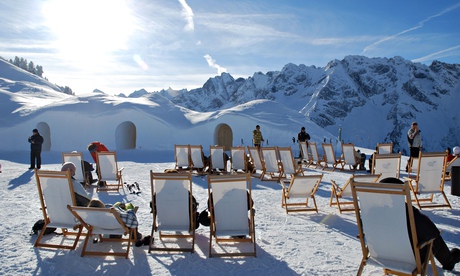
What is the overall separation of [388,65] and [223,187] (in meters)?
187

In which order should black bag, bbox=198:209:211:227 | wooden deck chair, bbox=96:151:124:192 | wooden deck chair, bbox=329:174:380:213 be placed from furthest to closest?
wooden deck chair, bbox=96:151:124:192
wooden deck chair, bbox=329:174:380:213
black bag, bbox=198:209:211:227

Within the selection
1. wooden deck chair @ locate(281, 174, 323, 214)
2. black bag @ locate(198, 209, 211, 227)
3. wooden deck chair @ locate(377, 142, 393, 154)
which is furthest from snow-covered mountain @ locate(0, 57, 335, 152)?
black bag @ locate(198, 209, 211, 227)

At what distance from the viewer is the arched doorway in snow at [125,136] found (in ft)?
68.7

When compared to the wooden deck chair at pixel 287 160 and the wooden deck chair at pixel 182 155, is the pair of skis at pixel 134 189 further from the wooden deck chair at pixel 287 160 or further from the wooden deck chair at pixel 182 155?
the wooden deck chair at pixel 287 160

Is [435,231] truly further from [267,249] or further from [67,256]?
[67,256]

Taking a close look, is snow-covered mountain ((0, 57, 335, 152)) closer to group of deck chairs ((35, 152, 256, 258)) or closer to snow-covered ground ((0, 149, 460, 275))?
snow-covered ground ((0, 149, 460, 275))

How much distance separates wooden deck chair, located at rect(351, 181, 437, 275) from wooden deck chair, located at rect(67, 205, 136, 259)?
2.49 metres

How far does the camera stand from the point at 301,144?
509 inches

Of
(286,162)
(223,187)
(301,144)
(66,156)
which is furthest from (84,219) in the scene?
(301,144)

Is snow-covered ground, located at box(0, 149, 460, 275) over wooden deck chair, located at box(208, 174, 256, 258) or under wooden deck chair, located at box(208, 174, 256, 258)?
under

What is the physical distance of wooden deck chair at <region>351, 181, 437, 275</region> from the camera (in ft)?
9.31

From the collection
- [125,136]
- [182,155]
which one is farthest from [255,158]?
[125,136]

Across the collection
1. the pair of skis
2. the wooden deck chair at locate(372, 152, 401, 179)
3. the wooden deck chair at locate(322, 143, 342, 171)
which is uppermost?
the wooden deck chair at locate(372, 152, 401, 179)

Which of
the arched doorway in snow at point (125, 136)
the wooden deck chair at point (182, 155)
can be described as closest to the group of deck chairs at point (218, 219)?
the wooden deck chair at point (182, 155)
